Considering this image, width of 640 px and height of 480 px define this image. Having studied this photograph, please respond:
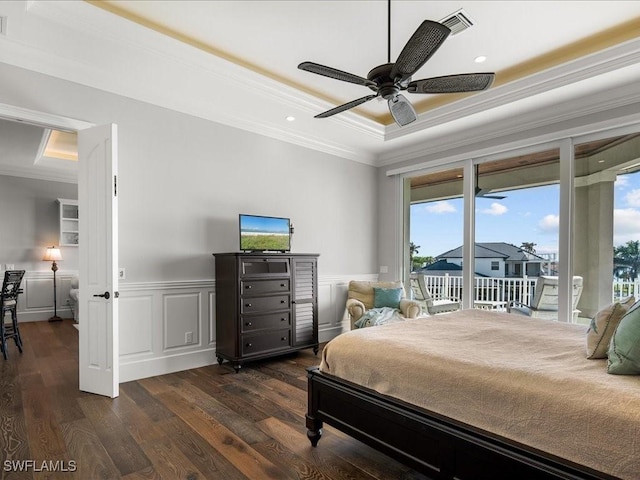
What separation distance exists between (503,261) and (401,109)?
9.20 ft

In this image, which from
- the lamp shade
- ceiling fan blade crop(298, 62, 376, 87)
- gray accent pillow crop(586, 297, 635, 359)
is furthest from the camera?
the lamp shade

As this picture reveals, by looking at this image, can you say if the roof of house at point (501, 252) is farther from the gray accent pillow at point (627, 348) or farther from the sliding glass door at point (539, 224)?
the gray accent pillow at point (627, 348)

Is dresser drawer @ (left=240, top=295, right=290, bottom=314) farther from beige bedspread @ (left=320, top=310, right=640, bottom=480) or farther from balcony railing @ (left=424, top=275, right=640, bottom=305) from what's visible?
balcony railing @ (left=424, top=275, right=640, bottom=305)

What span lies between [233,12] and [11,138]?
15.3 ft

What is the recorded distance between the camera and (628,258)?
3729 millimetres

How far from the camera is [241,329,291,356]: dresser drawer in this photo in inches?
156

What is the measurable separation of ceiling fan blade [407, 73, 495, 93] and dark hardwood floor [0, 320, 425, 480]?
242cm

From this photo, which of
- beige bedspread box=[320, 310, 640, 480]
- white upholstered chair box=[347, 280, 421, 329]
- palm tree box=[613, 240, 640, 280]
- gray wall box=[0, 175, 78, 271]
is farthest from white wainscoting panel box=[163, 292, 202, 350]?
gray wall box=[0, 175, 78, 271]

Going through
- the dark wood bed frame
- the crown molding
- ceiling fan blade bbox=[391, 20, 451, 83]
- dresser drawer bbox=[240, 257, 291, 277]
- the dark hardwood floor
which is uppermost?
the crown molding

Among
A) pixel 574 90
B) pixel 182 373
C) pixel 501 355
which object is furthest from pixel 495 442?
pixel 574 90

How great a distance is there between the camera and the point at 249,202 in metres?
4.60

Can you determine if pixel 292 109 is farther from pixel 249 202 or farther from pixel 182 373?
pixel 182 373

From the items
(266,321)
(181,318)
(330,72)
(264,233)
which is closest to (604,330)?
(330,72)

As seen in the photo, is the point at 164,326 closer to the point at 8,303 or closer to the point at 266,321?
the point at 266,321
